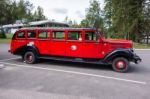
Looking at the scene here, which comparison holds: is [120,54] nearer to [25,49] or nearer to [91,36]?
[91,36]

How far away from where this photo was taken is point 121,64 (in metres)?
9.52

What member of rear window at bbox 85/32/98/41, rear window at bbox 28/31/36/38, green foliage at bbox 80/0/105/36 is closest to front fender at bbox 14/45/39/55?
rear window at bbox 28/31/36/38

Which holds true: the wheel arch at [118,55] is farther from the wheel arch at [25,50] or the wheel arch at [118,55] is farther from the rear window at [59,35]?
the wheel arch at [25,50]

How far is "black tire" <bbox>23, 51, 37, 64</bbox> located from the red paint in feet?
1.62

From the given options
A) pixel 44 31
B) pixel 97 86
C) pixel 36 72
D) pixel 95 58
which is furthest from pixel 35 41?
pixel 97 86

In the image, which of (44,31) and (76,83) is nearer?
(76,83)

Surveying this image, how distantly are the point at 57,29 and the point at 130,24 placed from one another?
27.5 m

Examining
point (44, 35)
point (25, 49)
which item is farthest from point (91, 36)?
point (25, 49)

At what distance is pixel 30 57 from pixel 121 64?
4.99 metres

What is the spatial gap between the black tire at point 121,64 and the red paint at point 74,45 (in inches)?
22.8

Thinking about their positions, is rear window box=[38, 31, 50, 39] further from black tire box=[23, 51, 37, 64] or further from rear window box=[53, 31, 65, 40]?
black tire box=[23, 51, 37, 64]

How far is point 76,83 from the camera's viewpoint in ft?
23.9

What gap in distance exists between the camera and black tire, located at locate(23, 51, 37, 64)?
11.1m

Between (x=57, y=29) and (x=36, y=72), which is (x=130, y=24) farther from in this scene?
(x=36, y=72)
